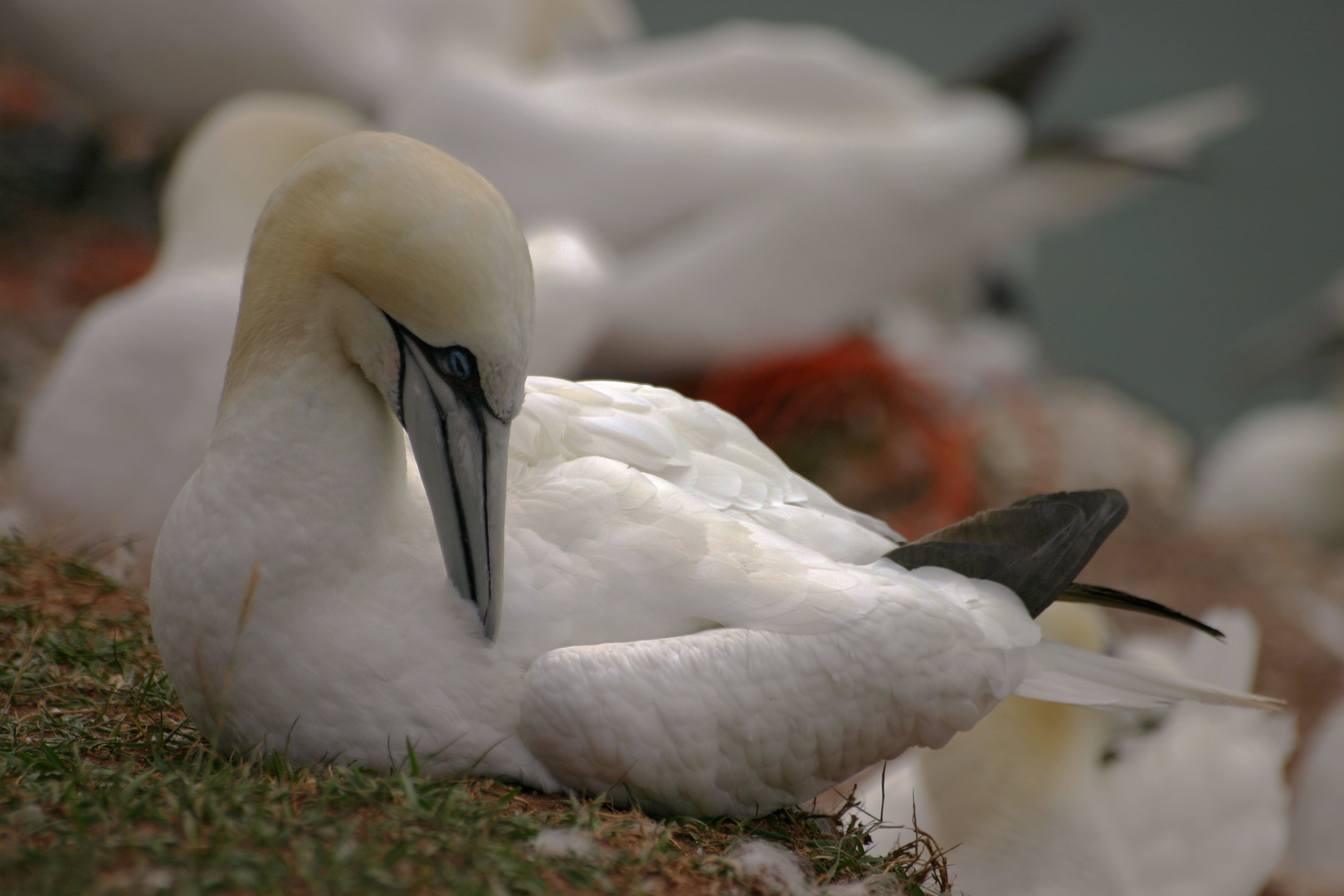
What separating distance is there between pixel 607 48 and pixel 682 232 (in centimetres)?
264

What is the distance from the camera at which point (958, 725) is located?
207 cm

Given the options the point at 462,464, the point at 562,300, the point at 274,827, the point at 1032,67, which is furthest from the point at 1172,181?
the point at 274,827

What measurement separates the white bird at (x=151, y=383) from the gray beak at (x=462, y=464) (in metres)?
1.57

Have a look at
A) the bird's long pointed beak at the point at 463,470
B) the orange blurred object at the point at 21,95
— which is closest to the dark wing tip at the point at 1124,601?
the bird's long pointed beak at the point at 463,470

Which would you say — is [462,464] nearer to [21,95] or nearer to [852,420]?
[852,420]

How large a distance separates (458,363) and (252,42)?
16.7 ft

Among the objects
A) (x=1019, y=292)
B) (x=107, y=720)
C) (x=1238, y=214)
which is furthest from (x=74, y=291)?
(x=1238, y=214)

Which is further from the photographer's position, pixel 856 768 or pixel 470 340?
pixel 856 768

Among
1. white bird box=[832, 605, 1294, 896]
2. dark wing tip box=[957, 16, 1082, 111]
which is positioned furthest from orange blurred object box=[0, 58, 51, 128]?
white bird box=[832, 605, 1294, 896]

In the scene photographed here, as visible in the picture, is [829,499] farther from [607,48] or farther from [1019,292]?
[1019,292]

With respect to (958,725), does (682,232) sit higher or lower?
higher

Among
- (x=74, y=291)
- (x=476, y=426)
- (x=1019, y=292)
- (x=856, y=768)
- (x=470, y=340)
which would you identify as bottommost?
(x=856, y=768)

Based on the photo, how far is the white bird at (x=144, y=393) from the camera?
3.38 metres

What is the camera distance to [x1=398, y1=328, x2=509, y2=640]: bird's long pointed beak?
5.82 feet
